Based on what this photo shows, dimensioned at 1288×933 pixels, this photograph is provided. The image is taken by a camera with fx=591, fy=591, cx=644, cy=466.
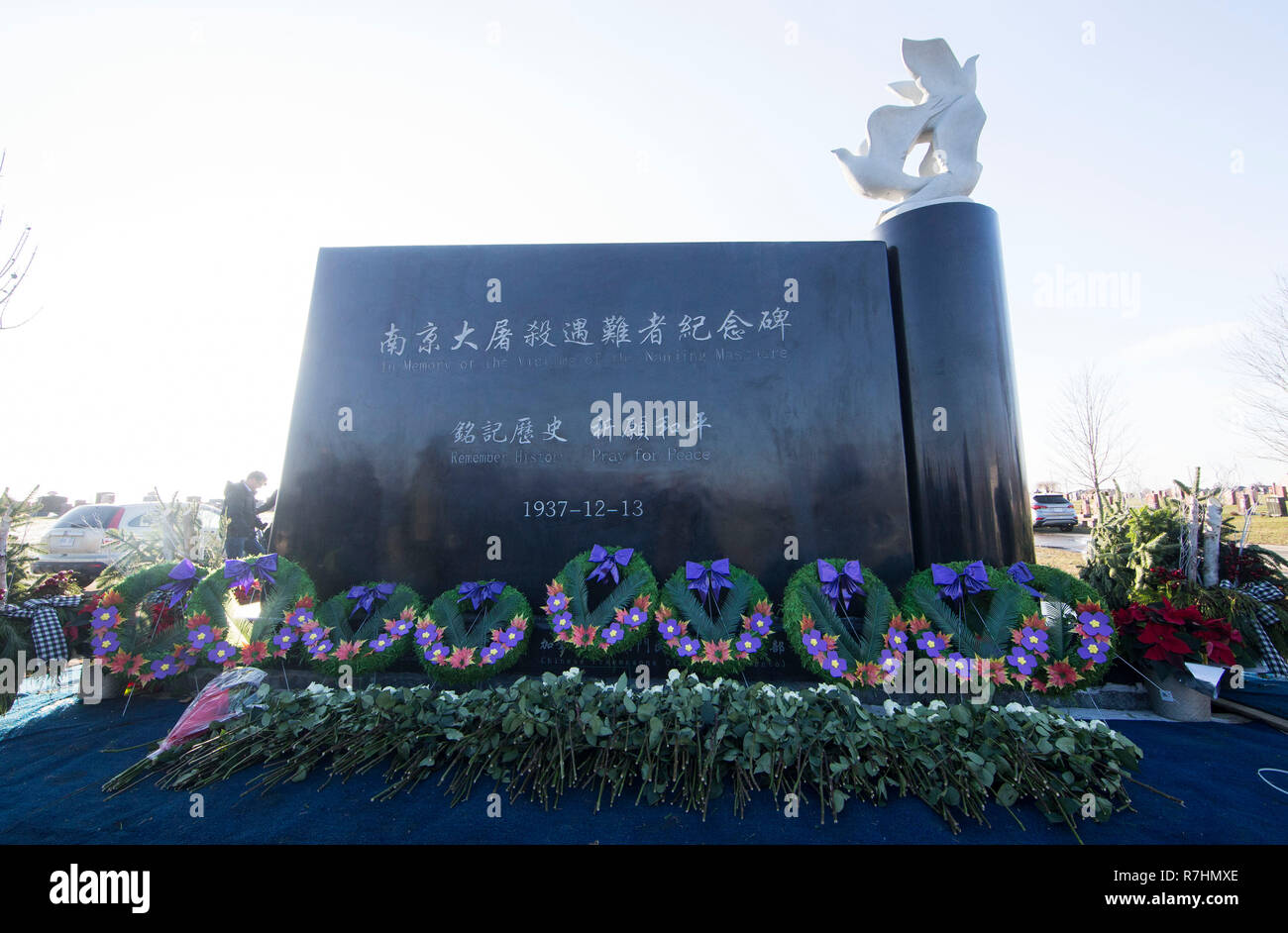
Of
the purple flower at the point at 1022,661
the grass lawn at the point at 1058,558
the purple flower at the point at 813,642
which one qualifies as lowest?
the grass lawn at the point at 1058,558

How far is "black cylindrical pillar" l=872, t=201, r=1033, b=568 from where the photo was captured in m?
4.60

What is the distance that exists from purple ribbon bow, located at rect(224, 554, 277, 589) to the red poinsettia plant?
5.97m

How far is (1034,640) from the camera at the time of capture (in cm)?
365

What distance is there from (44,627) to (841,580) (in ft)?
19.0

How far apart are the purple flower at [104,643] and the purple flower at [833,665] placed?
4729 millimetres

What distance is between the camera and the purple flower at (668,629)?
13.0 feet

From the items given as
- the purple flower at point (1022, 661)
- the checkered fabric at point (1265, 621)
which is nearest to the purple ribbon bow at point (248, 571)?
the purple flower at point (1022, 661)

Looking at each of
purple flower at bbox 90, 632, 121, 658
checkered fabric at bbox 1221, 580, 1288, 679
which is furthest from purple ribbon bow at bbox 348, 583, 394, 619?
checkered fabric at bbox 1221, 580, 1288, 679

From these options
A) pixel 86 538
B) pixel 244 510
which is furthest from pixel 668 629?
pixel 86 538

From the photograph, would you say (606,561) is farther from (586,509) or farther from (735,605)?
(735,605)

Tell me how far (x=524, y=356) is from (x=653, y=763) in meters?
3.36

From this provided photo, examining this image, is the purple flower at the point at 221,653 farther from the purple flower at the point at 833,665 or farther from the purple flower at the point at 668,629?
the purple flower at the point at 833,665

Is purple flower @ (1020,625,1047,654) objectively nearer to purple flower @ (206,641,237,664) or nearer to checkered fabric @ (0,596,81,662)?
purple flower @ (206,641,237,664)

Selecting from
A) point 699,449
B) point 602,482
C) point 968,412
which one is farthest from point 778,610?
point 968,412
